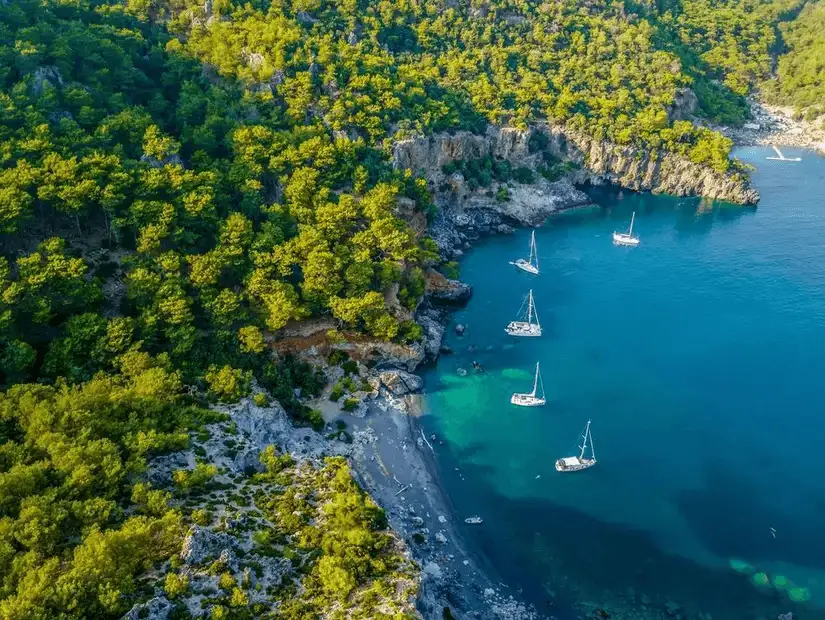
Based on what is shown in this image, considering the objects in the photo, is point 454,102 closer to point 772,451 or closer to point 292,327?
point 292,327

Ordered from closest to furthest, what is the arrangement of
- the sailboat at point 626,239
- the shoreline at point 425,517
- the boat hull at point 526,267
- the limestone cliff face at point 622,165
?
the shoreline at point 425,517 → the boat hull at point 526,267 → the sailboat at point 626,239 → the limestone cliff face at point 622,165

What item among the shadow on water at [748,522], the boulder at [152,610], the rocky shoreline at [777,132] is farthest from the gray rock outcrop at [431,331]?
the rocky shoreline at [777,132]

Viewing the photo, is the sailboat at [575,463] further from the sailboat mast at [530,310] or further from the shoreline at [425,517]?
the sailboat mast at [530,310]

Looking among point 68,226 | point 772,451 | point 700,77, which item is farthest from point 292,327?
point 700,77

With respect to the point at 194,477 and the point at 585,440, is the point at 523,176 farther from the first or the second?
the point at 194,477

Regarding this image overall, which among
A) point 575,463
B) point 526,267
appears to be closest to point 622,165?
point 526,267

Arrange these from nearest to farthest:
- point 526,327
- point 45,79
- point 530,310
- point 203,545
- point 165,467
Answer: point 203,545 → point 165,467 → point 45,79 → point 526,327 → point 530,310
